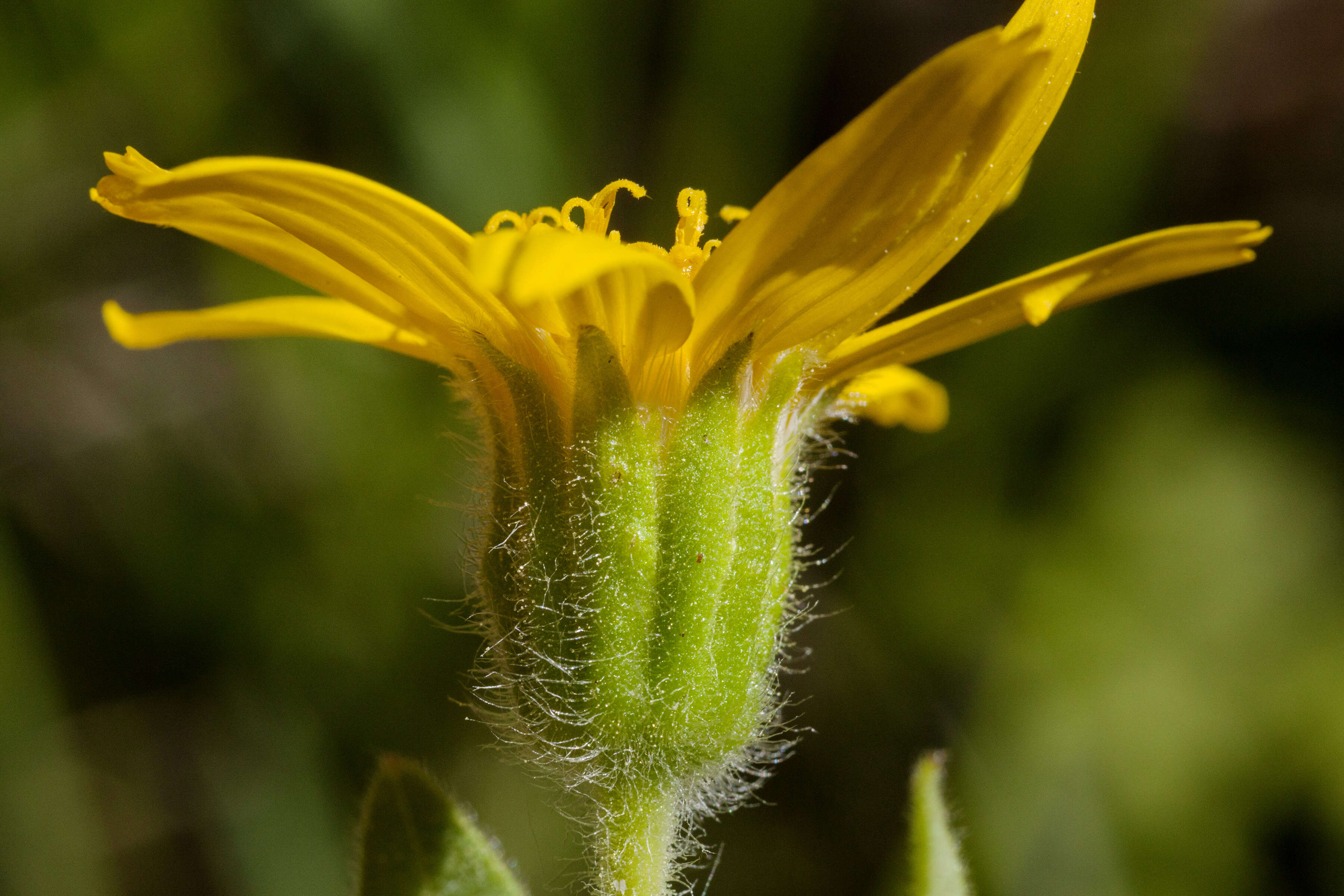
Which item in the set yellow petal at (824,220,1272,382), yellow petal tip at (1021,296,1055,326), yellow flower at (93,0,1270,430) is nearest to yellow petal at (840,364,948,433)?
yellow flower at (93,0,1270,430)

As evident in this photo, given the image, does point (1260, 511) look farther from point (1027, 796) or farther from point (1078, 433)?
point (1027, 796)

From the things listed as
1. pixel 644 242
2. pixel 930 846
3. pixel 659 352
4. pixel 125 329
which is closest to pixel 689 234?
pixel 644 242

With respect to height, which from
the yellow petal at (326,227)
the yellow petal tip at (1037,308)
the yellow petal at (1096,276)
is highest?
the yellow petal at (326,227)

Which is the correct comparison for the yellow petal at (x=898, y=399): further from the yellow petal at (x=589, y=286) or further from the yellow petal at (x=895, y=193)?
the yellow petal at (x=589, y=286)

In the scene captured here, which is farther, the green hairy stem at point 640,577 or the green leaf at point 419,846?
the green leaf at point 419,846

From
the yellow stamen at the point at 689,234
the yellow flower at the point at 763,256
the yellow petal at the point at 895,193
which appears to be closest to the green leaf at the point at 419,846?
the yellow flower at the point at 763,256

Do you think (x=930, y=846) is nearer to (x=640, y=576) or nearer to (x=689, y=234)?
(x=640, y=576)
